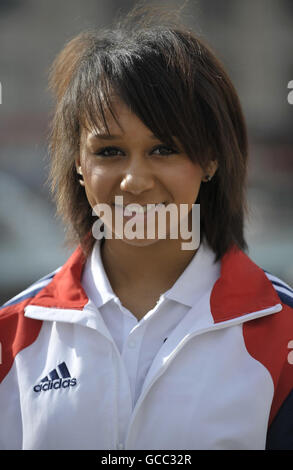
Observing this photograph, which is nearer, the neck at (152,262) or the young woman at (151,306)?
the young woman at (151,306)

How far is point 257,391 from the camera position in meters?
1.33

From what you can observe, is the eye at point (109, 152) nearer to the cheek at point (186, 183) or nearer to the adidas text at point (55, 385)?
the cheek at point (186, 183)

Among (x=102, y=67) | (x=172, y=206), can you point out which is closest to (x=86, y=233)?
(x=172, y=206)

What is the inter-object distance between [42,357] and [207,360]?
0.38 meters

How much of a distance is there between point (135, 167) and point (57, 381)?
0.50m

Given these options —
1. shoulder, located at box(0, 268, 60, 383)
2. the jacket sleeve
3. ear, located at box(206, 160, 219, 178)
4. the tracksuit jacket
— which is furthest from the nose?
the jacket sleeve

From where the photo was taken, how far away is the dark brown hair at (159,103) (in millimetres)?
1357

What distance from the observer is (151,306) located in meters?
1.49

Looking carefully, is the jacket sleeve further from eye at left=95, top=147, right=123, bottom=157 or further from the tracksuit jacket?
eye at left=95, top=147, right=123, bottom=157

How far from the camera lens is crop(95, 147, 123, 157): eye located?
1.38 meters

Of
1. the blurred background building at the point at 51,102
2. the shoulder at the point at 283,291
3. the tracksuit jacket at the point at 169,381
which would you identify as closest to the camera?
the tracksuit jacket at the point at 169,381

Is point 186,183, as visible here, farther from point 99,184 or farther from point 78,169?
point 78,169

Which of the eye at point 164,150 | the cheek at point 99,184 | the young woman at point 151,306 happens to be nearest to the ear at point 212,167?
the young woman at point 151,306
